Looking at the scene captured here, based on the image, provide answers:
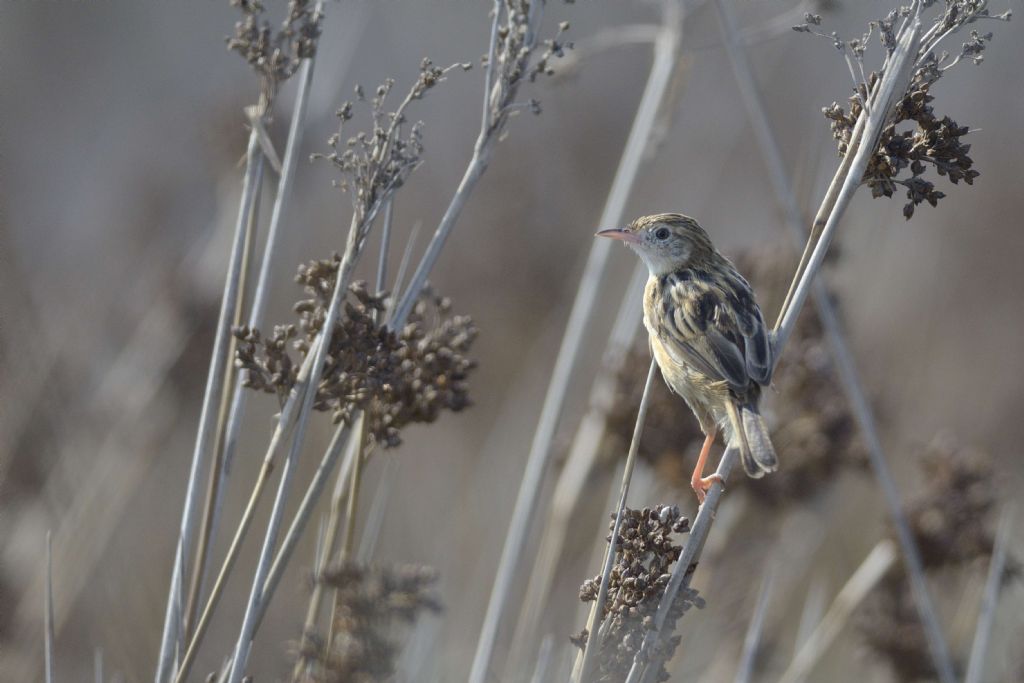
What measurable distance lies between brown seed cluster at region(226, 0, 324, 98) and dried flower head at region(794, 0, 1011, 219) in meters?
1.25

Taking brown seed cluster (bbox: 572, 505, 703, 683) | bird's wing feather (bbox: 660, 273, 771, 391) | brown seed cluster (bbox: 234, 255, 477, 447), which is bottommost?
brown seed cluster (bbox: 572, 505, 703, 683)

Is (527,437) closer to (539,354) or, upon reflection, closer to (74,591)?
(539,354)

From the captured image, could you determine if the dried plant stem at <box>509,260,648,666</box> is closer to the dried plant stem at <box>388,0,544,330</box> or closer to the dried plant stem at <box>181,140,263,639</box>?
the dried plant stem at <box>181,140,263,639</box>

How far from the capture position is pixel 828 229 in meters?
2.49

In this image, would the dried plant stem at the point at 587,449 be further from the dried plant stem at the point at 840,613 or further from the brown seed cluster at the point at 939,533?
the brown seed cluster at the point at 939,533

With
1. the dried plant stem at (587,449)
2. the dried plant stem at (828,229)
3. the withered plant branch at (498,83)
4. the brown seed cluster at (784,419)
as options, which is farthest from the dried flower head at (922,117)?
the brown seed cluster at (784,419)

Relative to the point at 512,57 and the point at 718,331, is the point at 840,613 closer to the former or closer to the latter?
the point at 718,331

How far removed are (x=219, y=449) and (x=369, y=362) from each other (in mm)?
549

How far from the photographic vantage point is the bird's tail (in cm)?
276

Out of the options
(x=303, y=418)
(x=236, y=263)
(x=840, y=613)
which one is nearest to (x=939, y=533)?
(x=840, y=613)

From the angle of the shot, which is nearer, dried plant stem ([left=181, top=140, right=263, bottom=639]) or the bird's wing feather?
dried plant stem ([left=181, top=140, right=263, bottom=639])

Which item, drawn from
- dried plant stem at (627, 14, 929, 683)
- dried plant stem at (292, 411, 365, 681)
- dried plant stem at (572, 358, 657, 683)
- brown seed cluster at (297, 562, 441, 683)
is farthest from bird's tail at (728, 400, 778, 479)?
dried plant stem at (292, 411, 365, 681)

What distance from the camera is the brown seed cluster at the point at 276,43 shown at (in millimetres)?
2688

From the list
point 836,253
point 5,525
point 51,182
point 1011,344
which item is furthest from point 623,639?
point 51,182
